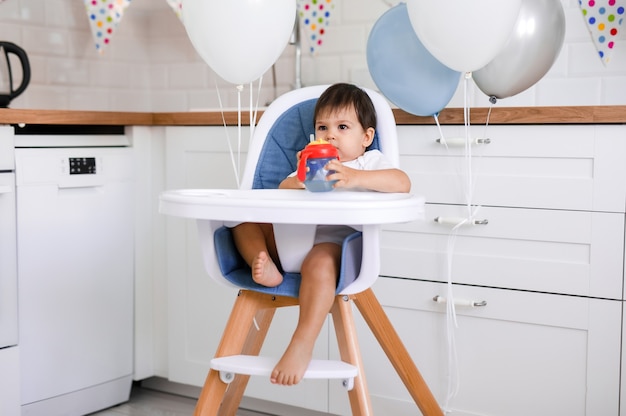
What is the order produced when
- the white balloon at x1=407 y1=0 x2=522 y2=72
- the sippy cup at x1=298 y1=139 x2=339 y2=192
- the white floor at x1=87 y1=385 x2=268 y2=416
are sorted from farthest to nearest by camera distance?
the white floor at x1=87 y1=385 x2=268 y2=416
the white balloon at x1=407 y1=0 x2=522 y2=72
the sippy cup at x1=298 y1=139 x2=339 y2=192

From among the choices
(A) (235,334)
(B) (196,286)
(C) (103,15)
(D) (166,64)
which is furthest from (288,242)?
(D) (166,64)

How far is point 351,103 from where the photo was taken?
72.2 inches

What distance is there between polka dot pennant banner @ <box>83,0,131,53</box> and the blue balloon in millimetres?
1033

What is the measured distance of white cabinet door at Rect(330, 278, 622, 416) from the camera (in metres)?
1.92

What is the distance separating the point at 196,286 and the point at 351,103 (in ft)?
2.95

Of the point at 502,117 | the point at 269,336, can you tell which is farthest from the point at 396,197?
the point at 269,336

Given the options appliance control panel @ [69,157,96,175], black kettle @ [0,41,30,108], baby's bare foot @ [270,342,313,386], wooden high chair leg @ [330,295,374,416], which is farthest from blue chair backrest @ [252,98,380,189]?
black kettle @ [0,41,30,108]

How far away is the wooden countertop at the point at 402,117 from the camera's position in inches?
74.1

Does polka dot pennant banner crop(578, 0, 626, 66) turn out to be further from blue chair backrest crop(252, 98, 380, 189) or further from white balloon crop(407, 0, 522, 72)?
blue chair backrest crop(252, 98, 380, 189)

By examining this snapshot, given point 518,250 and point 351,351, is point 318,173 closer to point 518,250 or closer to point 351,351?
point 351,351

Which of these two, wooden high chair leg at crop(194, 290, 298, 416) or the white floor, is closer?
wooden high chair leg at crop(194, 290, 298, 416)

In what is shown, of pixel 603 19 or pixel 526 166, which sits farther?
pixel 603 19

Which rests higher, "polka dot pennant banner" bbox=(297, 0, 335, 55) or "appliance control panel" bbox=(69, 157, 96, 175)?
"polka dot pennant banner" bbox=(297, 0, 335, 55)

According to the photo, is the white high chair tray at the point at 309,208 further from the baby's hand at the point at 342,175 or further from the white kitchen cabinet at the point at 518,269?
the white kitchen cabinet at the point at 518,269
